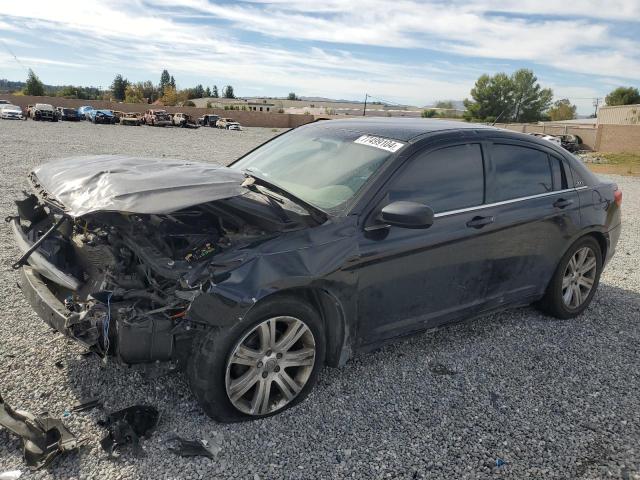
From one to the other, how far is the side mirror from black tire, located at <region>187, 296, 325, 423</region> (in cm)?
76

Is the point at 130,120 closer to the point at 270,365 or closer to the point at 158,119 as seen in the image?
the point at 158,119

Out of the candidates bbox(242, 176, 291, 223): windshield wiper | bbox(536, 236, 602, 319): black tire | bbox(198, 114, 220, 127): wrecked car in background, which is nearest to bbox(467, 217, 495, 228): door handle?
bbox(536, 236, 602, 319): black tire

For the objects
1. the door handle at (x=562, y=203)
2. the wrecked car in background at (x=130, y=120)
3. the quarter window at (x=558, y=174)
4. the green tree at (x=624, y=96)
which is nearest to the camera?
the door handle at (x=562, y=203)

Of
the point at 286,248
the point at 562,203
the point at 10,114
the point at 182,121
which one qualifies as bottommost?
the point at 286,248

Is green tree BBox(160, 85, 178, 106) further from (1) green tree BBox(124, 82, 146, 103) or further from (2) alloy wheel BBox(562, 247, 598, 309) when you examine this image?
(2) alloy wheel BBox(562, 247, 598, 309)

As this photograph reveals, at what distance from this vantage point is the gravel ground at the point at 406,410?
283 cm

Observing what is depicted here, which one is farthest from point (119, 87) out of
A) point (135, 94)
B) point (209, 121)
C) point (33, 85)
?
point (209, 121)

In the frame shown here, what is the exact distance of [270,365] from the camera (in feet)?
10.3

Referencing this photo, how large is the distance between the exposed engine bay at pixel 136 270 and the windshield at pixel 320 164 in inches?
24.4

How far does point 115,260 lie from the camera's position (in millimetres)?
3170

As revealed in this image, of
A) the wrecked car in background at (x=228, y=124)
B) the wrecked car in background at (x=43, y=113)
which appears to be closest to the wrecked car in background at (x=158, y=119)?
the wrecked car in background at (x=228, y=124)

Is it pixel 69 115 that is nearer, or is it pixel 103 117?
pixel 103 117

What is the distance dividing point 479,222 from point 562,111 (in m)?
111

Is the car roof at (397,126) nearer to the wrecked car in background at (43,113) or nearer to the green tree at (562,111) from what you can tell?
the wrecked car in background at (43,113)
